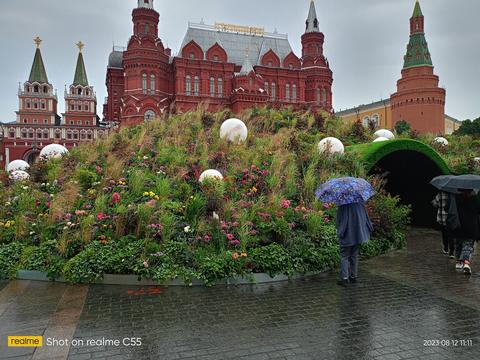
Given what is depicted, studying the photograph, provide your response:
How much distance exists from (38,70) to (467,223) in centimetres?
7724

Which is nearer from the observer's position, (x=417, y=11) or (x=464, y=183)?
(x=464, y=183)

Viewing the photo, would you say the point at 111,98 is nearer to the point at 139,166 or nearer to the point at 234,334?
the point at 139,166

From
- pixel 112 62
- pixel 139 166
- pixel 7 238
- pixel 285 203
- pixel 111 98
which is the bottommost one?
pixel 7 238

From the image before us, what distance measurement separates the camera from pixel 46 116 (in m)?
66.8

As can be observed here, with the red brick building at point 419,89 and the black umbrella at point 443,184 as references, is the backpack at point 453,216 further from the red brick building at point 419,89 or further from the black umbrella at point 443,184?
the red brick building at point 419,89

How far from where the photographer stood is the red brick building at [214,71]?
4322 cm

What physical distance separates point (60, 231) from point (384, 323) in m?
6.02

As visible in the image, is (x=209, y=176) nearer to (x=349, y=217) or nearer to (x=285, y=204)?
(x=285, y=204)

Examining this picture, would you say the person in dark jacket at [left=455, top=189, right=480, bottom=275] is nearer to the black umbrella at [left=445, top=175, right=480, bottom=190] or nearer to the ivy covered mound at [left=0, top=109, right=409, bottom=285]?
the black umbrella at [left=445, top=175, right=480, bottom=190]

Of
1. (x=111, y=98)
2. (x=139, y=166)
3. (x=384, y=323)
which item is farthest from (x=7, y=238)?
(x=111, y=98)

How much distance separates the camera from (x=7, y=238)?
24.8ft

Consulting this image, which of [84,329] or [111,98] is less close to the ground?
[111,98]

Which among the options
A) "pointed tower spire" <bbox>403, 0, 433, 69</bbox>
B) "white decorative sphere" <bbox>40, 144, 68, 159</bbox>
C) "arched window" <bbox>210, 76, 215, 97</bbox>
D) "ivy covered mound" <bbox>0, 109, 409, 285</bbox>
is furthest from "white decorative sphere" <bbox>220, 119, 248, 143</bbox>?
"pointed tower spire" <bbox>403, 0, 433, 69</bbox>

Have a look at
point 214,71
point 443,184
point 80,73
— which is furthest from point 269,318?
point 80,73
